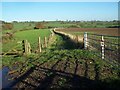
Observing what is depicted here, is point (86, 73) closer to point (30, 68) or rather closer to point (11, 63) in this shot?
point (30, 68)

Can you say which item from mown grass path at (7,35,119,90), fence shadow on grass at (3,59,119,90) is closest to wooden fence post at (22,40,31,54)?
mown grass path at (7,35,119,90)

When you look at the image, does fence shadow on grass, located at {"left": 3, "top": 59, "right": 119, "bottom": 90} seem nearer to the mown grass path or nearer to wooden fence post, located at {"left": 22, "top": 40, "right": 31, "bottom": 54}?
the mown grass path

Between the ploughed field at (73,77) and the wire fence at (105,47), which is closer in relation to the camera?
the ploughed field at (73,77)

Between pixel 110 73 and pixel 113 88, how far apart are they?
2568 millimetres

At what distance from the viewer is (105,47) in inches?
747

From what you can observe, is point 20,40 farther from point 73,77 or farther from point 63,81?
point 63,81

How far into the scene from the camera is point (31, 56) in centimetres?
1947

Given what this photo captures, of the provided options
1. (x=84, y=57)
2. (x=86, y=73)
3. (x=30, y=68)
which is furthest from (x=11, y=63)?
(x=86, y=73)

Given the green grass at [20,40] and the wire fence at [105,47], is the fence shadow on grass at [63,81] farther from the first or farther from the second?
the green grass at [20,40]

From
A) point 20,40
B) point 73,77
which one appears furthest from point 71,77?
point 20,40

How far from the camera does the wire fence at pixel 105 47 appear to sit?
13942 mm

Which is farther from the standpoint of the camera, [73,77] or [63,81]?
[73,77]

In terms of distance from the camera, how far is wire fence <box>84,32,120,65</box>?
1394cm

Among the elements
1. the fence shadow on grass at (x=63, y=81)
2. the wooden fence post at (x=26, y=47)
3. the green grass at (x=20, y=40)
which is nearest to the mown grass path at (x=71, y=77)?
the fence shadow on grass at (x=63, y=81)
